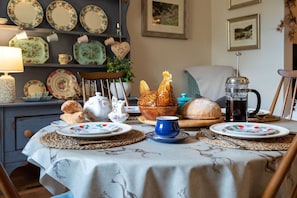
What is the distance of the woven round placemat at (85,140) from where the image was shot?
36.2 inches

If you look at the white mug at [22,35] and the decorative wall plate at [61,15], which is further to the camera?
the decorative wall plate at [61,15]

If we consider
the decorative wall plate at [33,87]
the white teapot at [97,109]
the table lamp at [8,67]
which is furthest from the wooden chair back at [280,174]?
the decorative wall plate at [33,87]

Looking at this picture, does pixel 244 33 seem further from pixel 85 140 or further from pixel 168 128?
pixel 85 140

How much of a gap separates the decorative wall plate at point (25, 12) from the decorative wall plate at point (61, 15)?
10 cm

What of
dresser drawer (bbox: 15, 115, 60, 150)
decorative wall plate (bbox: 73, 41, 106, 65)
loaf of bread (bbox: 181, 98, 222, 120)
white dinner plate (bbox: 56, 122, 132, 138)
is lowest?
dresser drawer (bbox: 15, 115, 60, 150)

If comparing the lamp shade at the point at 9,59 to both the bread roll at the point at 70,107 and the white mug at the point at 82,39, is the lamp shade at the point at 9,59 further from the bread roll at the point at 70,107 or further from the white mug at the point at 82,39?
the bread roll at the point at 70,107

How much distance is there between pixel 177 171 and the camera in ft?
2.43

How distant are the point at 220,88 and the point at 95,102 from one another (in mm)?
2403

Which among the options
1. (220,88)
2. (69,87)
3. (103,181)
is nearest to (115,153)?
(103,181)

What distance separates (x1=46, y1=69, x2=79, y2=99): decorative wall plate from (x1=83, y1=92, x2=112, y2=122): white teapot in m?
1.53

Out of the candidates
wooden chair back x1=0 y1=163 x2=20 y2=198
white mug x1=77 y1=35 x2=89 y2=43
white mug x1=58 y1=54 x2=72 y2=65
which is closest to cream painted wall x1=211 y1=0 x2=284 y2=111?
white mug x1=77 y1=35 x2=89 y2=43

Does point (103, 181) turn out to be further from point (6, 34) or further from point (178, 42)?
point (178, 42)

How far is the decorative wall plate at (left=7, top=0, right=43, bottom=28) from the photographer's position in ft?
8.41

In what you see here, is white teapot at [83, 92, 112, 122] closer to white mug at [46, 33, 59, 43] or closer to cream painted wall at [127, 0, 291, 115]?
white mug at [46, 33, 59, 43]
